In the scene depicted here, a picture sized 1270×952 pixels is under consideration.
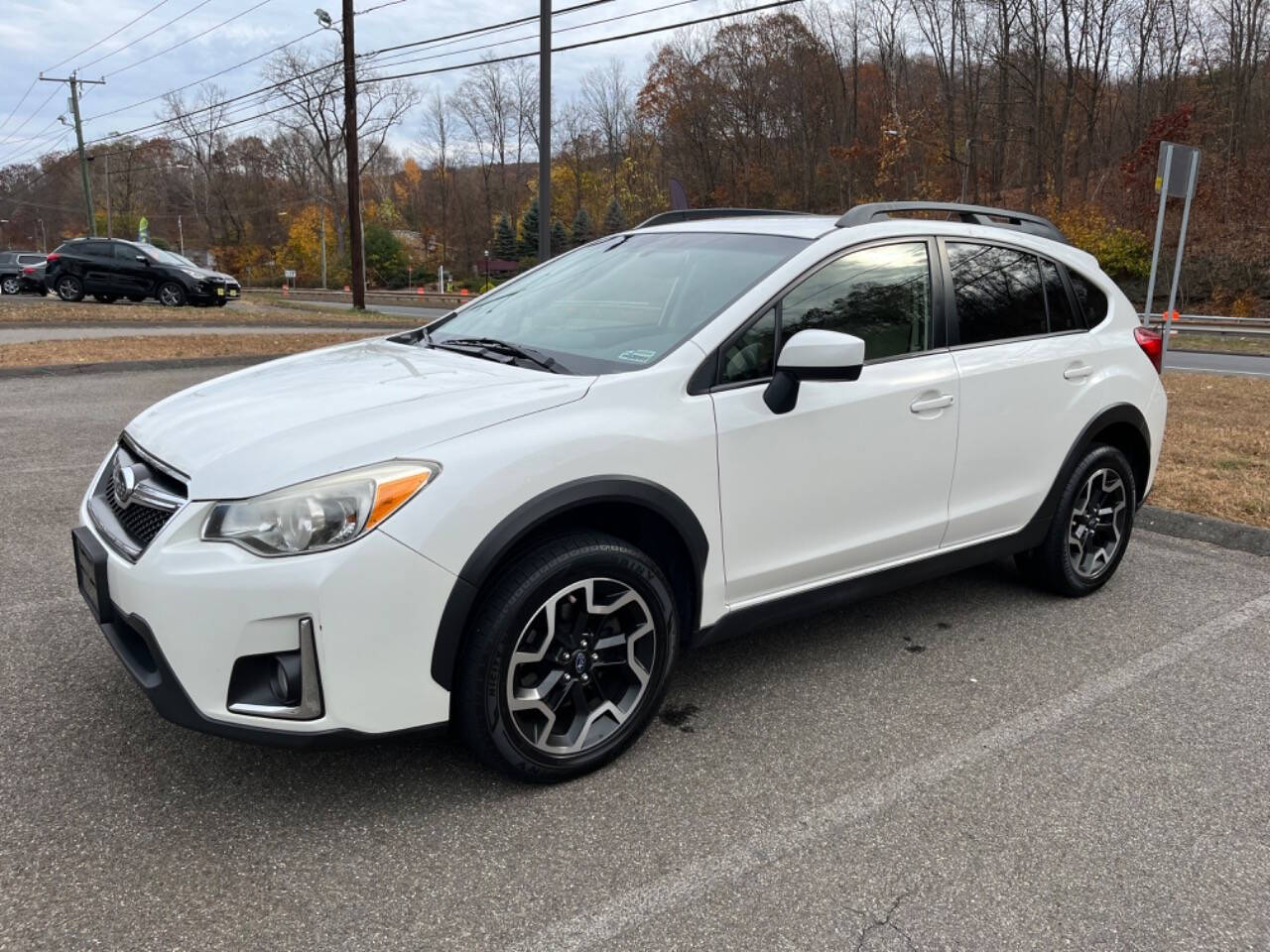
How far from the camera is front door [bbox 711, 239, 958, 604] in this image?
120 inches

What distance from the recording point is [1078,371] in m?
4.18

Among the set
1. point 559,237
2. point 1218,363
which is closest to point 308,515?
point 1218,363

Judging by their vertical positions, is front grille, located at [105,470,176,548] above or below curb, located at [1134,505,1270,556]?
above

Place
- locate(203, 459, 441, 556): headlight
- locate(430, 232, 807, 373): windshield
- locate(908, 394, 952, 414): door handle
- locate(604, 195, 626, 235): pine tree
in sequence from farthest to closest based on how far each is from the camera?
locate(604, 195, 626, 235): pine tree, locate(908, 394, 952, 414): door handle, locate(430, 232, 807, 373): windshield, locate(203, 459, 441, 556): headlight

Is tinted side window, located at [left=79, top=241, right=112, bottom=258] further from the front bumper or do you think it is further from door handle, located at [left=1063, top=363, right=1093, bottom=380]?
door handle, located at [left=1063, top=363, right=1093, bottom=380]

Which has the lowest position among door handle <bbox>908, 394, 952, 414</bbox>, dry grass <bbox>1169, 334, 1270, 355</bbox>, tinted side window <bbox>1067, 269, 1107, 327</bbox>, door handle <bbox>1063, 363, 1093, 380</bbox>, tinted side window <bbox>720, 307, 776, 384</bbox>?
dry grass <bbox>1169, 334, 1270, 355</bbox>

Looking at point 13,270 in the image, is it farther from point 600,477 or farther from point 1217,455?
point 600,477

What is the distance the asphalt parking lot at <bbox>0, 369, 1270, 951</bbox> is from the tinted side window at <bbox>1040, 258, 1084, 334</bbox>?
1.46 m

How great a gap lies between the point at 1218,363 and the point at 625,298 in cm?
1697

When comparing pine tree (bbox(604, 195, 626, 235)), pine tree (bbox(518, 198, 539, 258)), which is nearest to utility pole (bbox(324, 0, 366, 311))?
pine tree (bbox(518, 198, 539, 258))

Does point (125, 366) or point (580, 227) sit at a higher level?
point (580, 227)

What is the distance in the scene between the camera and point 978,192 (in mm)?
44219

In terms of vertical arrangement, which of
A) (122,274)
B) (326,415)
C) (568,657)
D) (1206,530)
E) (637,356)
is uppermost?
(122,274)

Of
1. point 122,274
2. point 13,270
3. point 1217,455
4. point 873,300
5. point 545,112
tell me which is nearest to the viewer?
point 873,300
